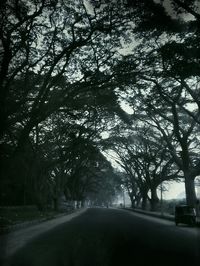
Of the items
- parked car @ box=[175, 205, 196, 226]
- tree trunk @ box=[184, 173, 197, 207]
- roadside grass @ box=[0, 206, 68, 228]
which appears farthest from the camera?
tree trunk @ box=[184, 173, 197, 207]

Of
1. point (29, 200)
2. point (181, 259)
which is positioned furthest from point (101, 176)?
point (181, 259)

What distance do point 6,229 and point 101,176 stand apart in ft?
201

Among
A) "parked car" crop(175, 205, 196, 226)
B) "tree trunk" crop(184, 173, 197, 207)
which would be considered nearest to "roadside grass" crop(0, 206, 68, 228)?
"parked car" crop(175, 205, 196, 226)

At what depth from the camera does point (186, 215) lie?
24.0 meters

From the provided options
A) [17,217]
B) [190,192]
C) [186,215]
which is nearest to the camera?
[186,215]

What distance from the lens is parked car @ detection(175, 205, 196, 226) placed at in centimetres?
2381

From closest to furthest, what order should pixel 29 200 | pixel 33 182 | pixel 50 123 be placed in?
pixel 50 123, pixel 33 182, pixel 29 200

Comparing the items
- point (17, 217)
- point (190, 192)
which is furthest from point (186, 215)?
point (17, 217)

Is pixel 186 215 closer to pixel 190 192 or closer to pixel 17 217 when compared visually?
pixel 190 192

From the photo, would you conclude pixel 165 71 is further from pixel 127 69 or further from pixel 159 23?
pixel 159 23

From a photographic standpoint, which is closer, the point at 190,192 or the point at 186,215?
the point at 186,215

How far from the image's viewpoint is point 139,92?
26.4 meters

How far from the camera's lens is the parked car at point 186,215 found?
78.1 feet

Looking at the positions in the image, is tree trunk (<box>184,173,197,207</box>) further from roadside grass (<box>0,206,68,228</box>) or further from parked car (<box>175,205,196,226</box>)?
roadside grass (<box>0,206,68,228</box>)
